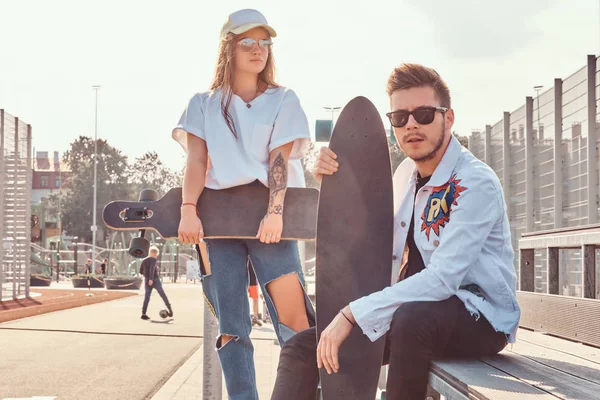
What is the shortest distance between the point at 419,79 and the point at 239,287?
4.14 feet

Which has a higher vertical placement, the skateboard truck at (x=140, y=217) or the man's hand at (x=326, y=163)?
the man's hand at (x=326, y=163)

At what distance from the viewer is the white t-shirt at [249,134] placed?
11.2 ft

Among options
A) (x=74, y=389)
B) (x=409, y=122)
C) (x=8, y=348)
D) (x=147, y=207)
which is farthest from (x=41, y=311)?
(x=409, y=122)

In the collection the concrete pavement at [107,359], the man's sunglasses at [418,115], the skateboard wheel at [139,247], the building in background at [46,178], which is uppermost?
the building in background at [46,178]

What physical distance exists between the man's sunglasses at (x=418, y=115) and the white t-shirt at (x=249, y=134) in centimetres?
63

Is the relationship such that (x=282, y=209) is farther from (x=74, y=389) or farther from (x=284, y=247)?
(x=74, y=389)

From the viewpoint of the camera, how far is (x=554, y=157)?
32.6 ft

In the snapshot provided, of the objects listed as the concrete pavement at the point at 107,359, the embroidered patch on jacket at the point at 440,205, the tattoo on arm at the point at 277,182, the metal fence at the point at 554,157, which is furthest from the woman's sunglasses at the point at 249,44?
the metal fence at the point at 554,157

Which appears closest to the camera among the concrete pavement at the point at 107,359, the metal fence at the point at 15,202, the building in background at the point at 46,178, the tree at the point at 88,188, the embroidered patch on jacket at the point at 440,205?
the embroidered patch on jacket at the point at 440,205

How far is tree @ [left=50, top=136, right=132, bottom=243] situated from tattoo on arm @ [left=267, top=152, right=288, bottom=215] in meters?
75.0

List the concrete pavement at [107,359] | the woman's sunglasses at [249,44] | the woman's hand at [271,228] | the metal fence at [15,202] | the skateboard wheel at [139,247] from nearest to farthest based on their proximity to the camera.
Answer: the woman's hand at [271,228] < the woman's sunglasses at [249,44] < the skateboard wheel at [139,247] < the concrete pavement at [107,359] < the metal fence at [15,202]

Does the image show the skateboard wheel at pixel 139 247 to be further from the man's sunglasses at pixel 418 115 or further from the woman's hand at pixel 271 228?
the man's sunglasses at pixel 418 115

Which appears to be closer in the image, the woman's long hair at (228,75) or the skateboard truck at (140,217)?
the woman's long hair at (228,75)

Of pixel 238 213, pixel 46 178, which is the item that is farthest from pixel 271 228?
pixel 46 178
